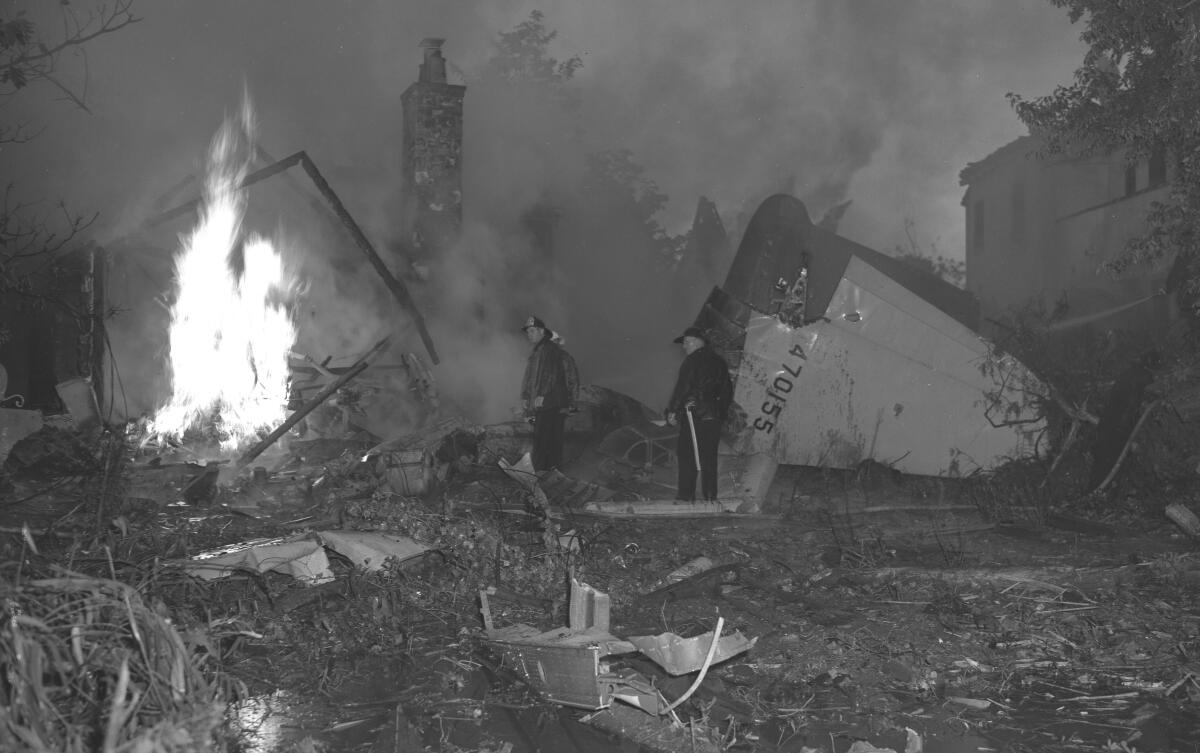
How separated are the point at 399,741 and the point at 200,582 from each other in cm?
201

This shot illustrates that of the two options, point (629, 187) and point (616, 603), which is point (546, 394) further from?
point (629, 187)

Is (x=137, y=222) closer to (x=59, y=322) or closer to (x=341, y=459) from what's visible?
(x=59, y=322)

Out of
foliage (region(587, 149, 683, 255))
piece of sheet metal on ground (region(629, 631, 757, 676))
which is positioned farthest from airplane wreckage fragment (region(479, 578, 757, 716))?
foliage (region(587, 149, 683, 255))

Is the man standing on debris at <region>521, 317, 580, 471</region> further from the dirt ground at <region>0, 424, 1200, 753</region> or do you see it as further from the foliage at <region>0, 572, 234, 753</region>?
the foliage at <region>0, 572, 234, 753</region>

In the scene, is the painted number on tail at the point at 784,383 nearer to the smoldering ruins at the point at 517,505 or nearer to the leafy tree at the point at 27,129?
the smoldering ruins at the point at 517,505

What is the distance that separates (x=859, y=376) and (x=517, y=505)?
429cm

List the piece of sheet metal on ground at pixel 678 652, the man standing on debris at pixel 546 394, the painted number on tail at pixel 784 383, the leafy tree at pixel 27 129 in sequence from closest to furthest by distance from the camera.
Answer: the piece of sheet metal on ground at pixel 678 652
the leafy tree at pixel 27 129
the man standing on debris at pixel 546 394
the painted number on tail at pixel 784 383

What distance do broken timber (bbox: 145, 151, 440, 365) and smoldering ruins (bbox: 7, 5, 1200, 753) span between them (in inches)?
2.2

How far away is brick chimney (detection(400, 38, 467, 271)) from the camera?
13859 mm

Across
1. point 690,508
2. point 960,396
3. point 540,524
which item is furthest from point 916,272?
point 540,524

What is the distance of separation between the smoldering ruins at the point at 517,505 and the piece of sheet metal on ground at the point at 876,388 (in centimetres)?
3

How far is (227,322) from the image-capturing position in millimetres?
12062

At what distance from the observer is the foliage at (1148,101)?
973 centimetres

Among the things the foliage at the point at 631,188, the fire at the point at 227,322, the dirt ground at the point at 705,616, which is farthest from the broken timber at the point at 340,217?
the foliage at the point at 631,188
